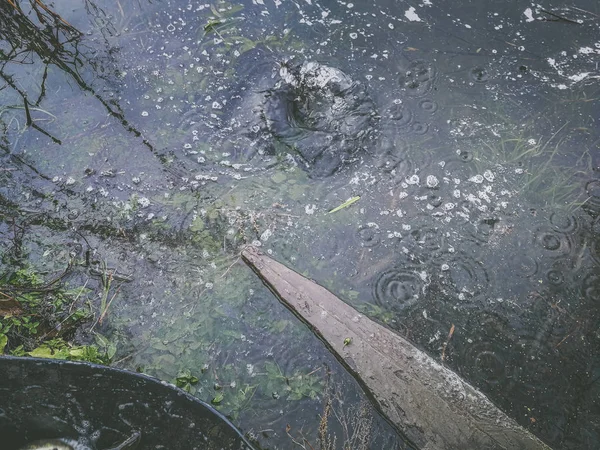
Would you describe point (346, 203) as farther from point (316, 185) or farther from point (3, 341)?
point (3, 341)

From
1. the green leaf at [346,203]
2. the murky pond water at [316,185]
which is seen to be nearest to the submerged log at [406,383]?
the murky pond water at [316,185]

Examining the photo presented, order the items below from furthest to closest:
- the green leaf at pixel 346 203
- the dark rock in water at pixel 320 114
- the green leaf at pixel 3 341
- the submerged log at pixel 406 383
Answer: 1. the dark rock in water at pixel 320 114
2. the green leaf at pixel 346 203
3. the green leaf at pixel 3 341
4. the submerged log at pixel 406 383

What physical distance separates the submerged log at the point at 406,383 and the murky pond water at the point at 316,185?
0.32 ft

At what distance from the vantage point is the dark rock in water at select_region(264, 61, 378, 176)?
10.3ft

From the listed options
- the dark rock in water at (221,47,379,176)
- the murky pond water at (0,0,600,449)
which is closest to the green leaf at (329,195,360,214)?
the murky pond water at (0,0,600,449)

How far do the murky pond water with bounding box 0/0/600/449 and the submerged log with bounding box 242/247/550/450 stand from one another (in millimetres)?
97

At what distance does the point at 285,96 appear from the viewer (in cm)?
339

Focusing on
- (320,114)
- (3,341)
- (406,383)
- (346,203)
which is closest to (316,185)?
(346,203)

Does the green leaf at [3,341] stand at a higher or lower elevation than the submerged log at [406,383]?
higher

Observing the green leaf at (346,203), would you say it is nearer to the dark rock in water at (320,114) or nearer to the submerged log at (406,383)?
the dark rock in water at (320,114)

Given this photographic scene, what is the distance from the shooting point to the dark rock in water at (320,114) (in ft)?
10.3

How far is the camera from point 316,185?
3.06 meters

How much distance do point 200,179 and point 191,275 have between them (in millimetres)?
693

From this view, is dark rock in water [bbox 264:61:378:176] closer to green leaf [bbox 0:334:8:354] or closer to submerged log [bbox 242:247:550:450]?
submerged log [bbox 242:247:550:450]
